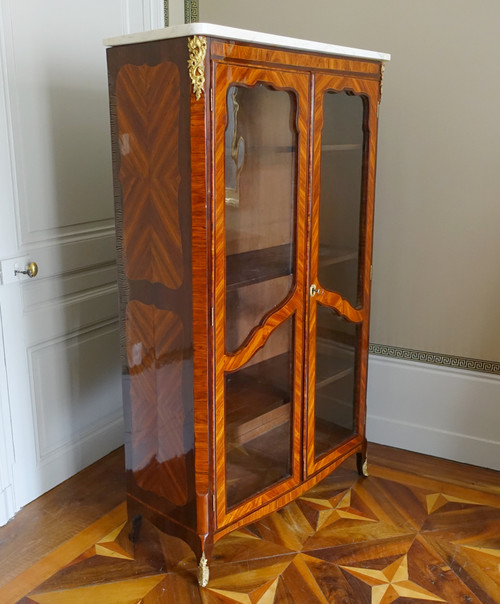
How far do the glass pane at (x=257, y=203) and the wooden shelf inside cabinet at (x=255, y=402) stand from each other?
0.31ft

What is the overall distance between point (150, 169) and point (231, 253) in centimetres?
24

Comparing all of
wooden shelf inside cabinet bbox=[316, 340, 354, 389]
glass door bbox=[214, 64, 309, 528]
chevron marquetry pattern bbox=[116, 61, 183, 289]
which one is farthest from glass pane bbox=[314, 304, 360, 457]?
chevron marquetry pattern bbox=[116, 61, 183, 289]

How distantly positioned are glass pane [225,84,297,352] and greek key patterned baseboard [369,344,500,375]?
681 millimetres

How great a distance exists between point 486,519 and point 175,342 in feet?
3.18

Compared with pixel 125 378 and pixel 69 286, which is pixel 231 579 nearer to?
pixel 125 378

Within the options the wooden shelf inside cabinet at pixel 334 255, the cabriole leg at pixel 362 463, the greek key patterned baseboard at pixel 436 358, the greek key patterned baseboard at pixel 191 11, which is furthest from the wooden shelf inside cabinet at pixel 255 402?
the greek key patterned baseboard at pixel 191 11

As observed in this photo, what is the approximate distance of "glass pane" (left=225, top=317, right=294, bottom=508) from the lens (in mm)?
1455

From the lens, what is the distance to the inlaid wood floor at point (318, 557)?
1422 mm

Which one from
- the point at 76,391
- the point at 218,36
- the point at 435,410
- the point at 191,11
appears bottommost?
the point at 435,410

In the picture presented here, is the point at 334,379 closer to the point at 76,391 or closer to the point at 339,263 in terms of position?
the point at 339,263

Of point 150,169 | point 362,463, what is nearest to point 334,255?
point 150,169

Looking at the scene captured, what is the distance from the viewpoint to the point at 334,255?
1.65m

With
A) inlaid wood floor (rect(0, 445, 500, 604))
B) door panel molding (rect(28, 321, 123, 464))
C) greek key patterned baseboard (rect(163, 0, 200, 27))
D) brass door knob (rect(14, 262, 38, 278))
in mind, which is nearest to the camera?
inlaid wood floor (rect(0, 445, 500, 604))

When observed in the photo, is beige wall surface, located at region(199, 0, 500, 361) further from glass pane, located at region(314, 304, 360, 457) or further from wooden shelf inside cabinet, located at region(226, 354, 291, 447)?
wooden shelf inside cabinet, located at region(226, 354, 291, 447)
